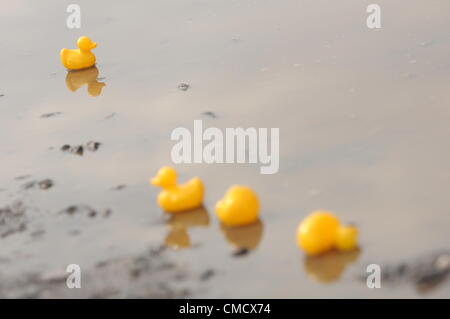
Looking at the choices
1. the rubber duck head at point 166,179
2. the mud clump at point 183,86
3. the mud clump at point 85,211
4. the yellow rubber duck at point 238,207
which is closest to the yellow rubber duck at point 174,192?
the rubber duck head at point 166,179

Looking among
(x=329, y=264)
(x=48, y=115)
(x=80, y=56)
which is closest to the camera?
(x=329, y=264)

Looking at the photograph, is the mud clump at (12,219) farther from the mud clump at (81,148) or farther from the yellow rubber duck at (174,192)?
the yellow rubber duck at (174,192)

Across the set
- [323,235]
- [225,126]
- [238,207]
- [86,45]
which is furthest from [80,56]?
[323,235]

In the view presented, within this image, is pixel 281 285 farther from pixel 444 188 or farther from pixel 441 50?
pixel 441 50

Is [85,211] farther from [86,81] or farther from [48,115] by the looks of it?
[86,81]

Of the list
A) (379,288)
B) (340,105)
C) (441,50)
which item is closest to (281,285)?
(379,288)
